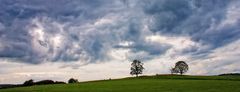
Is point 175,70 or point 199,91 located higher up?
point 175,70

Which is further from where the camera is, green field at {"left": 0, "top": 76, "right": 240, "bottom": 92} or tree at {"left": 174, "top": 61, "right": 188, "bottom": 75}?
tree at {"left": 174, "top": 61, "right": 188, "bottom": 75}

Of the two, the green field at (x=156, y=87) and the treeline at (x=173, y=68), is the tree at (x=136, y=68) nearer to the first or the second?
the treeline at (x=173, y=68)

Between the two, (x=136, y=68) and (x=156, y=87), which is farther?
(x=136, y=68)

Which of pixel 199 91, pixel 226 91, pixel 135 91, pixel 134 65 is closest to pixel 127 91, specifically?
pixel 135 91

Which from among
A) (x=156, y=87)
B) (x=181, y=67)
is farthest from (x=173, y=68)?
(x=156, y=87)

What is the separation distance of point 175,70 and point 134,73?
2144 centimetres

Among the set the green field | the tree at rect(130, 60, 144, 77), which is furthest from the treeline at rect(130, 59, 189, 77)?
the green field

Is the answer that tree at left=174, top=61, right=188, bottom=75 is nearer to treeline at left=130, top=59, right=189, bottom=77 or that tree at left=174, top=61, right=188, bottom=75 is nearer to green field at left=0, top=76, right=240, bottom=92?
treeline at left=130, top=59, right=189, bottom=77

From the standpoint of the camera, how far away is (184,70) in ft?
621

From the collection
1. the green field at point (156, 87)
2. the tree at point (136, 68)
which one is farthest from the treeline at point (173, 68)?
the green field at point (156, 87)

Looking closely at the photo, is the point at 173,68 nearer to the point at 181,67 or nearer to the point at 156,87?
the point at 181,67

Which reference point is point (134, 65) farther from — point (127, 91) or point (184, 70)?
point (127, 91)

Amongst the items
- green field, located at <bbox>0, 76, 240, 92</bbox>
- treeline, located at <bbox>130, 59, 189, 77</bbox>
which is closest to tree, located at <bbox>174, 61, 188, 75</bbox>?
treeline, located at <bbox>130, 59, 189, 77</bbox>

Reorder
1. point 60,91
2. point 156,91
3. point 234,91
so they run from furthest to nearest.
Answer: point 60,91 → point 156,91 → point 234,91
